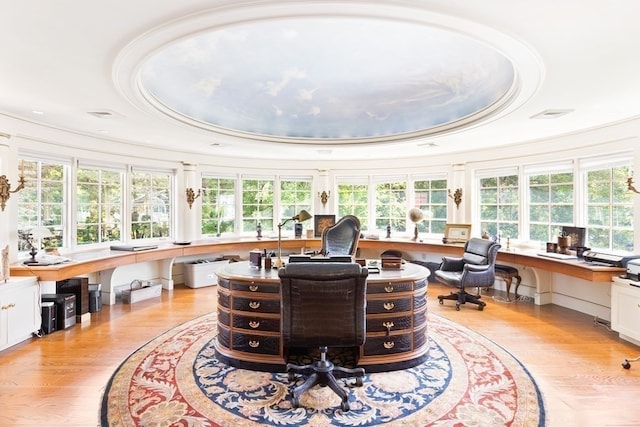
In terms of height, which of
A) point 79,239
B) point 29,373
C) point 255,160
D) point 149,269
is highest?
point 255,160

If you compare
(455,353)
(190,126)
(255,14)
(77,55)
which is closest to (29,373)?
(77,55)

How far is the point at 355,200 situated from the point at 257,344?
483 cm

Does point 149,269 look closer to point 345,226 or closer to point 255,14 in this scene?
point 345,226

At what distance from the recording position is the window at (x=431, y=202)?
6668mm

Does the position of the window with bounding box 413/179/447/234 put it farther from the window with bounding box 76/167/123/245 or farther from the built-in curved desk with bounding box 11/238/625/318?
the window with bounding box 76/167/123/245

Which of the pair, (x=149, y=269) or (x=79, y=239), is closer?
(x=79, y=239)

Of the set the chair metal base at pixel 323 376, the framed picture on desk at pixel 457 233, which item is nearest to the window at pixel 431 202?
the framed picture on desk at pixel 457 233

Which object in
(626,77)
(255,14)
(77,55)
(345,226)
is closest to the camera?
(255,14)

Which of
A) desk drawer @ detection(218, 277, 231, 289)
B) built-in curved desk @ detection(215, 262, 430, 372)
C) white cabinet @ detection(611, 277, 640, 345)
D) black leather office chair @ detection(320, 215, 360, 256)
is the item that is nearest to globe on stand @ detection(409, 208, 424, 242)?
black leather office chair @ detection(320, 215, 360, 256)

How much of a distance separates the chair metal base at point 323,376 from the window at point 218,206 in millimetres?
4474

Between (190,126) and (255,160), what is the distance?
269cm

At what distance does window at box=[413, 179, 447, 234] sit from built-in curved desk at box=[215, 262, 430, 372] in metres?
A: 3.91

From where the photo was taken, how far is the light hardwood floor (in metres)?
2.38

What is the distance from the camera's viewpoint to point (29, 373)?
2.90m
